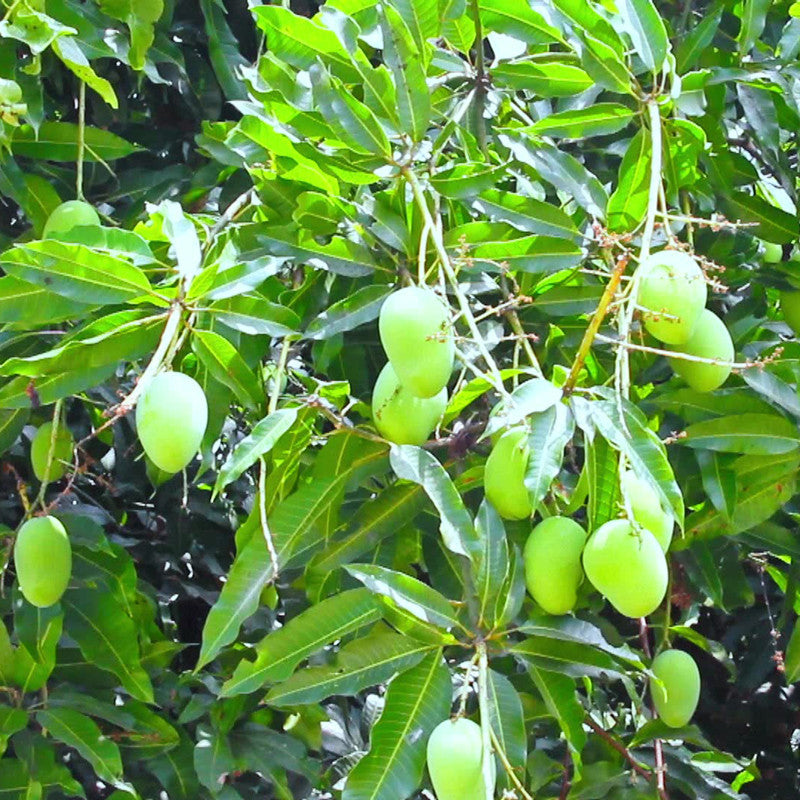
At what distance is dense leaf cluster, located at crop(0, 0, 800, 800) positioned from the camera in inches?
49.8

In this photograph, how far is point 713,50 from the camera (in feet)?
5.68

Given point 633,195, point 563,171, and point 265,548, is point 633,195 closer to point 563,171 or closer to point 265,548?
point 563,171

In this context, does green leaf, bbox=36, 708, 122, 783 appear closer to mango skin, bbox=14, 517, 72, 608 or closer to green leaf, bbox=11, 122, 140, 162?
mango skin, bbox=14, 517, 72, 608

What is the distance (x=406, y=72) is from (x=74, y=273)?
36cm

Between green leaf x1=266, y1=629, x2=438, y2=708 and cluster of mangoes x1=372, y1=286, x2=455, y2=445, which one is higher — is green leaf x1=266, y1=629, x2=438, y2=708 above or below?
below

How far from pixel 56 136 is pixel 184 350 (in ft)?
1.76

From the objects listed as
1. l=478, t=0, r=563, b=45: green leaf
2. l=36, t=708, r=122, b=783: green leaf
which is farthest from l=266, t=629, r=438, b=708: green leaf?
l=478, t=0, r=563, b=45: green leaf

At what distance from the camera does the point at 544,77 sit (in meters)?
1.54

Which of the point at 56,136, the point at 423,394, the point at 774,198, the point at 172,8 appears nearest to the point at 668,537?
the point at 423,394

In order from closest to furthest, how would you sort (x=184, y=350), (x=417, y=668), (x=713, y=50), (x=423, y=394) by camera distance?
(x=423, y=394) < (x=417, y=668) < (x=184, y=350) < (x=713, y=50)

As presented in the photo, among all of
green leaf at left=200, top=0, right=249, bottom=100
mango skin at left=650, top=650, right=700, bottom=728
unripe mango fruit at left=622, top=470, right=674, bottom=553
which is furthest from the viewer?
green leaf at left=200, top=0, right=249, bottom=100

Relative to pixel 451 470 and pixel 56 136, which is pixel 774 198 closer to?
pixel 451 470

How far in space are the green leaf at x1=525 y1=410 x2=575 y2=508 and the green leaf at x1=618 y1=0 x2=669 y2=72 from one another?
1.41 ft

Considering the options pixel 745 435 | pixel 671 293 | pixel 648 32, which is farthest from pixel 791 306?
pixel 671 293
